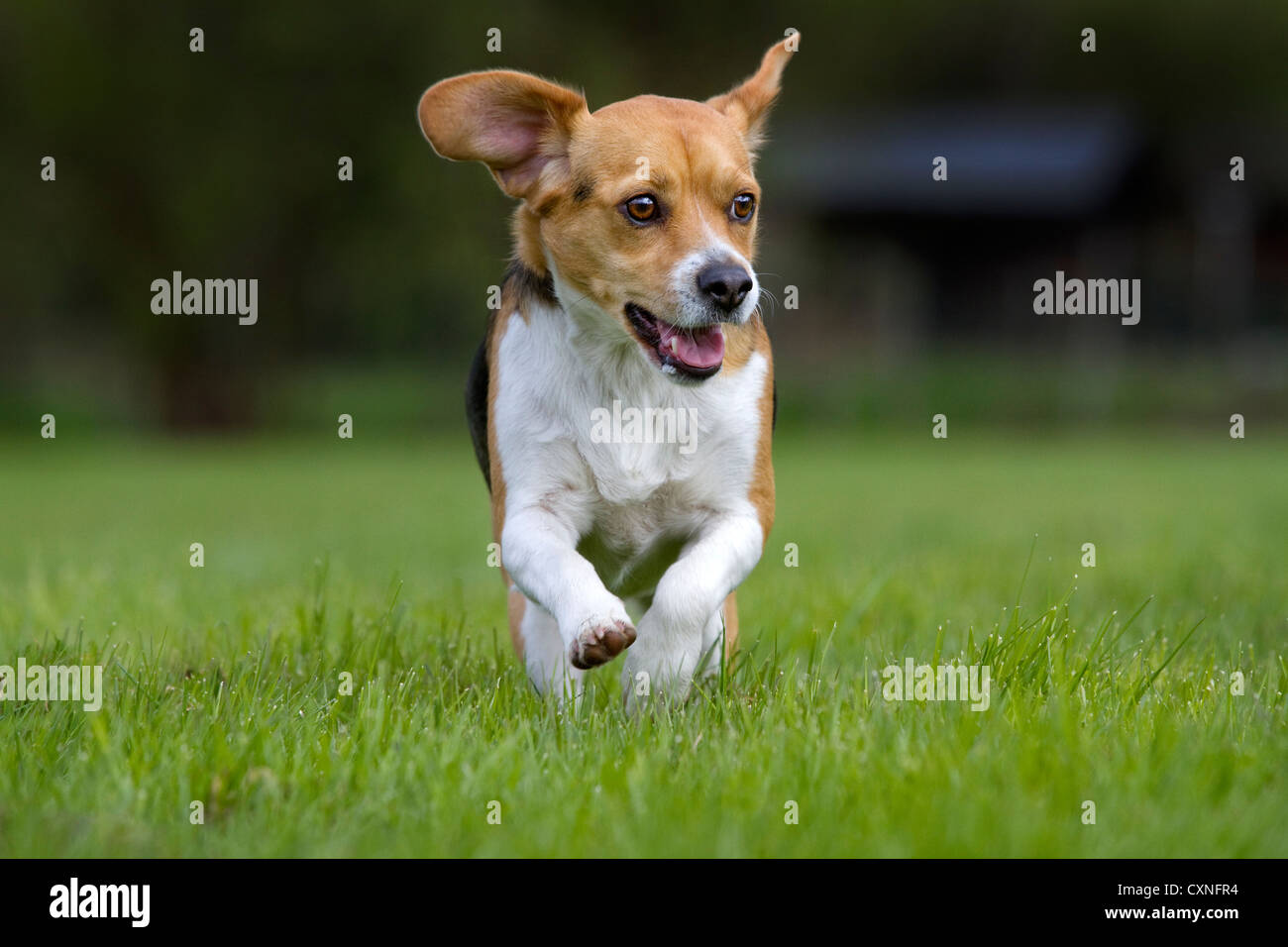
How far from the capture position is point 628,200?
4227 millimetres

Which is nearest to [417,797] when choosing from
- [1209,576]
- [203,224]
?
[1209,576]

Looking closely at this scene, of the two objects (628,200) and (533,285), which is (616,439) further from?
(628,200)

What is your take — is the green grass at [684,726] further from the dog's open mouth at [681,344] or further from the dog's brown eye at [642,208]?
the dog's brown eye at [642,208]

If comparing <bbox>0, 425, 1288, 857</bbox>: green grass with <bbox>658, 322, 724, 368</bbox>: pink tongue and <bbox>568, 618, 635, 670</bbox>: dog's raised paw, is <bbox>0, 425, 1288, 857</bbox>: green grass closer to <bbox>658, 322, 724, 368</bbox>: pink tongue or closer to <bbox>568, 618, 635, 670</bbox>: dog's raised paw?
<bbox>568, 618, 635, 670</bbox>: dog's raised paw

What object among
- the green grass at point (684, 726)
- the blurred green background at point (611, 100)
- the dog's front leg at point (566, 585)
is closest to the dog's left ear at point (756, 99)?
the dog's front leg at point (566, 585)

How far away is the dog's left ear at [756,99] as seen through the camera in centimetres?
479

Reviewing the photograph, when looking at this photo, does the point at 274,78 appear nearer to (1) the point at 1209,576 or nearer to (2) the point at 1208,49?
(1) the point at 1209,576

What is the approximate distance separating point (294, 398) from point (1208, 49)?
88.7ft

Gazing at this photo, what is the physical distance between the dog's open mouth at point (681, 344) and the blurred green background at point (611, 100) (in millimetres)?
17345

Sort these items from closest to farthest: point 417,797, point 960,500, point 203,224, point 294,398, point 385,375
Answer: point 417,797 < point 960,500 < point 203,224 < point 294,398 < point 385,375

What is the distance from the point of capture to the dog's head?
4.14 metres

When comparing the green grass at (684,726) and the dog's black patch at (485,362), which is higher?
the dog's black patch at (485,362)

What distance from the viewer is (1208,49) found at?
128 feet
